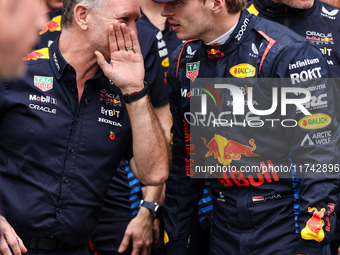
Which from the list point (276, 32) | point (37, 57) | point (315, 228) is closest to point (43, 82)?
point (37, 57)

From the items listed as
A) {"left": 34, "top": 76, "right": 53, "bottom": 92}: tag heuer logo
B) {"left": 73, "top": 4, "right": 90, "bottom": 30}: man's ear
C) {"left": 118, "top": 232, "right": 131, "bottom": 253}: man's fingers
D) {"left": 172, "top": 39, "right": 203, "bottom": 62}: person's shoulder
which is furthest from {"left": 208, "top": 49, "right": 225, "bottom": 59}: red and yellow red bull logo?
{"left": 118, "top": 232, "right": 131, "bottom": 253}: man's fingers

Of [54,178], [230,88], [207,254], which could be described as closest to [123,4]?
[230,88]

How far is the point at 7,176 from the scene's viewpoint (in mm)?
3422

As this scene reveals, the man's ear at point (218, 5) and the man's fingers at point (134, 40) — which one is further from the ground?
the man's ear at point (218, 5)

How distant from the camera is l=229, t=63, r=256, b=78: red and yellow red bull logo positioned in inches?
139

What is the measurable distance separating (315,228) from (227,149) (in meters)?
0.67

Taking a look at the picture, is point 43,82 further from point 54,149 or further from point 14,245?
point 14,245

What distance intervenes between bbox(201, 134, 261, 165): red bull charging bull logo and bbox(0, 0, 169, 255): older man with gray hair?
0.29 meters

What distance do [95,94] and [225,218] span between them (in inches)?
40.3

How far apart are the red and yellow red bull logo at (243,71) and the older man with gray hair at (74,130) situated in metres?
0.52

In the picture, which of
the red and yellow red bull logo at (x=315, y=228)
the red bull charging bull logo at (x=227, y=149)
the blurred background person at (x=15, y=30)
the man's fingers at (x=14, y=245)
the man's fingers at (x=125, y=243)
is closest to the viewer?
the blurred background person at (x=15, y=30)

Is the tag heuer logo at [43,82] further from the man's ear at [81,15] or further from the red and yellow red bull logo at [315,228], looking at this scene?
the red and yellow red bull logo at [315,228]

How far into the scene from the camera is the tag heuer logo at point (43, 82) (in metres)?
3.49

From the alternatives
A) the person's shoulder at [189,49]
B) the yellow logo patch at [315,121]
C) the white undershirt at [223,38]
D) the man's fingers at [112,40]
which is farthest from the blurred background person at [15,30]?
the person's shoulder at [189,49]
